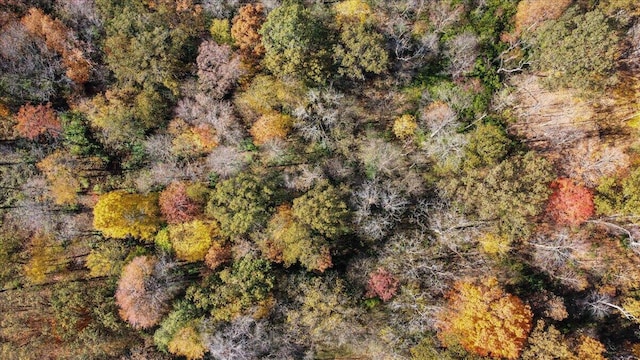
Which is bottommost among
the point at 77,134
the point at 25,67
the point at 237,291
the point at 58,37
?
the point at 237,291

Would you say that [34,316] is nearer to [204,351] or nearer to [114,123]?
[204,351]

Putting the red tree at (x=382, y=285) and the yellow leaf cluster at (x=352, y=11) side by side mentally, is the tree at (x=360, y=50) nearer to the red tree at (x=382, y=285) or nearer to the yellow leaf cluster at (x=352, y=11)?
the yellow leaf cluster at (x=352, y=11)

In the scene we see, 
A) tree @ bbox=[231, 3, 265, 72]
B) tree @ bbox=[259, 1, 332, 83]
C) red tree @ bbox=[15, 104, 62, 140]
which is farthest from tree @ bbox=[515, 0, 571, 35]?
red tree @ bbox=[15, 104, 62, 140]

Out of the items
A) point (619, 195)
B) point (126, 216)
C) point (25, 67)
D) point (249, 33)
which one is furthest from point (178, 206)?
point (619, 195)

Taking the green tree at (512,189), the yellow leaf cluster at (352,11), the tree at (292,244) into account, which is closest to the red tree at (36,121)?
the tree at (292,244)

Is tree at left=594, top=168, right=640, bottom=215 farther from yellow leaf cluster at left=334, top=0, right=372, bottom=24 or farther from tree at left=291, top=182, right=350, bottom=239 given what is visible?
yellow leaf cluster at left=334, top=0, right=372, bottom=24

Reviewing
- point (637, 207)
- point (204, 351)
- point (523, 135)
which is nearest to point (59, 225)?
point (204, 351)

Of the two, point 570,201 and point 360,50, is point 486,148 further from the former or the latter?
point 360,50
